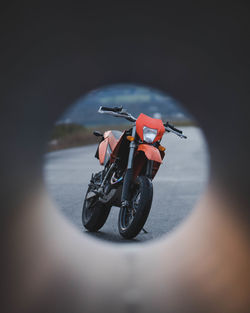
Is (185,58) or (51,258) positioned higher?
(185,58)

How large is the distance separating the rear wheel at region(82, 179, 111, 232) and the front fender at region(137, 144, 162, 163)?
Answer: 89 cm

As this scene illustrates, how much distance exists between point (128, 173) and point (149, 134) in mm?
431

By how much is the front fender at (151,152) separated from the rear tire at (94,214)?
886mm

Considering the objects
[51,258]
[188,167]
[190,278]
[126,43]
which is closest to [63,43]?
[126,43]

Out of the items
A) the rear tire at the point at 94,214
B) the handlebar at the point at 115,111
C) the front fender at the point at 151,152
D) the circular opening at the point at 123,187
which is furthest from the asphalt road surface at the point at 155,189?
the handlebar at the point at 115,111

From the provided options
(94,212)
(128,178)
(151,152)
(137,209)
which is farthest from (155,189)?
(137,209)

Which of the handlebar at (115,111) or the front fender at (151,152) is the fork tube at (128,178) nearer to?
the front fender at (151,152)

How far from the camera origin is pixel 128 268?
3.21 metres

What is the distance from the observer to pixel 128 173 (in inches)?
181

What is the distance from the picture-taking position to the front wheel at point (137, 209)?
4.29 meters

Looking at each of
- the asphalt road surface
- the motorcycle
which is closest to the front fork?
the motorcycle

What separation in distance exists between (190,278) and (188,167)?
29.4 ft

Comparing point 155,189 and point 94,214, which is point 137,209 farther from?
point 155,189

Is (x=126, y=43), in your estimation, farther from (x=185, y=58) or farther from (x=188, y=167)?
(x=188, y=167)
